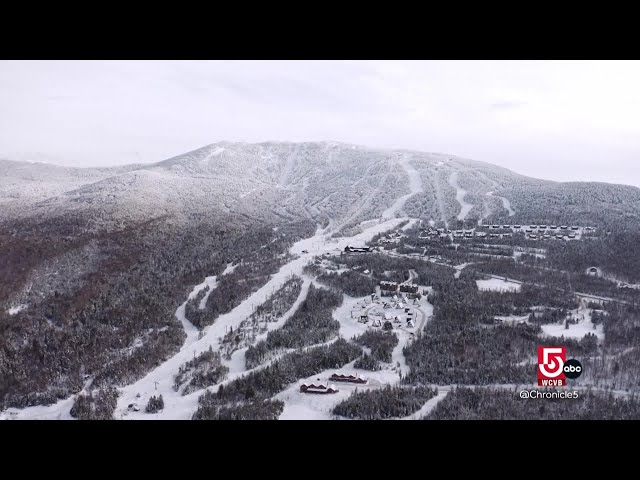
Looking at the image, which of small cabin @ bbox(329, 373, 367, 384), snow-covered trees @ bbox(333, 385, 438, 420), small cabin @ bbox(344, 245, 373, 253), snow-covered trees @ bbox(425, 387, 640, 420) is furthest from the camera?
small cabin @ bbox(344, 245, 373, 253)

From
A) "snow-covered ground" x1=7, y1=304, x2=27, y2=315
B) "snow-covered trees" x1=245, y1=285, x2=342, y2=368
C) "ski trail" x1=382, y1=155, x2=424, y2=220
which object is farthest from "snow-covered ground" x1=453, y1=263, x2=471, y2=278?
"snow-covered ground" x1=7, y1=304, x2=27, y2=315

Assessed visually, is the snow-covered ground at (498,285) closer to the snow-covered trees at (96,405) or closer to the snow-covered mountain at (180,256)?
the snow-covered mountain at (180,256)

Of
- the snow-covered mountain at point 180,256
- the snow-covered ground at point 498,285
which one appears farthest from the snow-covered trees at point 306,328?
the snow-covered ground at point 498,285

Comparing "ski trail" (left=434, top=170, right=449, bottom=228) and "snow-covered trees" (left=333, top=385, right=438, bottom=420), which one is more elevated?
"ski trail" (left=434, top=170, right=449, bottom=228)

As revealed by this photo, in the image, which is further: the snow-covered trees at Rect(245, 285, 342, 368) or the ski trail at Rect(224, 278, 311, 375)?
the snow-covered trees at Rect(245, 285, 342, 368)

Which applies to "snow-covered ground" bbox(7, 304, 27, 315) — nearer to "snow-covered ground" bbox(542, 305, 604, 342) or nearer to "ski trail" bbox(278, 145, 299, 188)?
"snow-covered ground" bbox(542, 305, 604, 342)

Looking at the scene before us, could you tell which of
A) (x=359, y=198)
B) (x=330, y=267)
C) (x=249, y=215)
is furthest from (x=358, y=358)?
(x=359, y=198)
